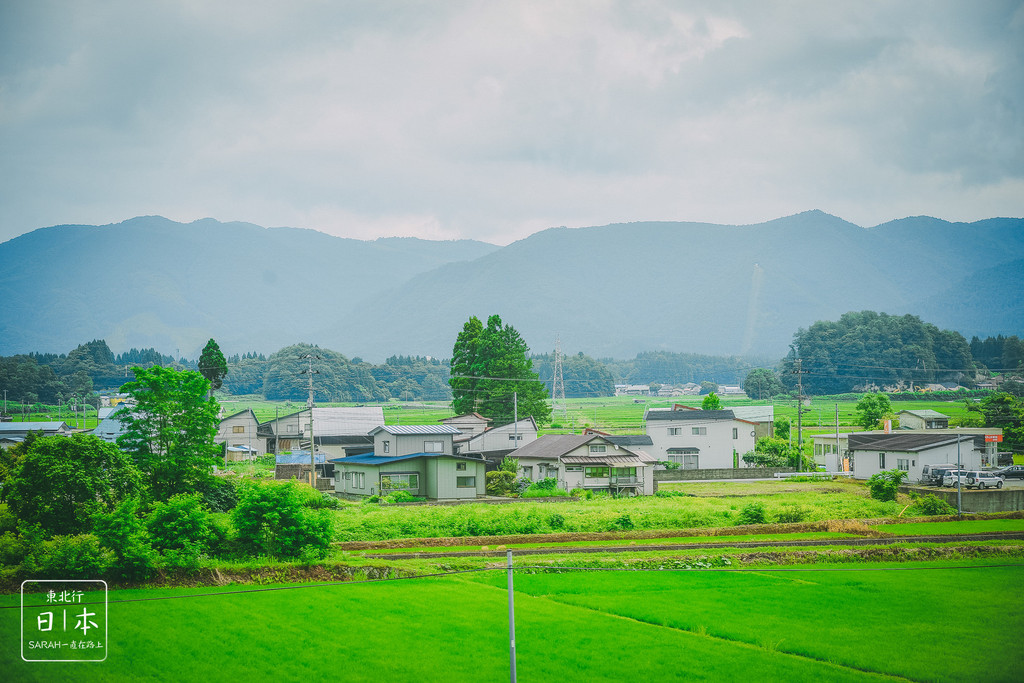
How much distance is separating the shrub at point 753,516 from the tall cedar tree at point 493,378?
30.8 m

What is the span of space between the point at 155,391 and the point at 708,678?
23019 mm

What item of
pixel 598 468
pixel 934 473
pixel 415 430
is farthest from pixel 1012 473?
pixel 415 430

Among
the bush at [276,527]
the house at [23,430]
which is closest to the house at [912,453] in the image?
the bush at [276,527]

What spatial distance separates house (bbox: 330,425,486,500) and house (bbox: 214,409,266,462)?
20.6m

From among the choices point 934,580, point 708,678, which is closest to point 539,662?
point 708,678

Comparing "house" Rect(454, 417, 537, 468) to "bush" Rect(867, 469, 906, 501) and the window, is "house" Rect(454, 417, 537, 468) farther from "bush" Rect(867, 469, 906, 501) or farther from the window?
"bush" Rect(867, 469, 906, 501)

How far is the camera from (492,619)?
17.0m

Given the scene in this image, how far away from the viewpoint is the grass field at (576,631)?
13492mm

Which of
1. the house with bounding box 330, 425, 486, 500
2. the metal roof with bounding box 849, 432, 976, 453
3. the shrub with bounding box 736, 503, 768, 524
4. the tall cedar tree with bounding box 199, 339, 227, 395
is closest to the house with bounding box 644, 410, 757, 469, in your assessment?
the metal roof with bounding box 849, 432, 976, 453

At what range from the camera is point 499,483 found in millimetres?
41812

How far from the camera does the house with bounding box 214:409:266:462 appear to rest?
2277 inches

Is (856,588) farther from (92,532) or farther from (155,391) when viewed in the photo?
(155,391)

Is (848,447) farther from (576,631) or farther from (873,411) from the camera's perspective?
(576,631)

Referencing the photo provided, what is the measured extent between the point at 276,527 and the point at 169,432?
9.31m
